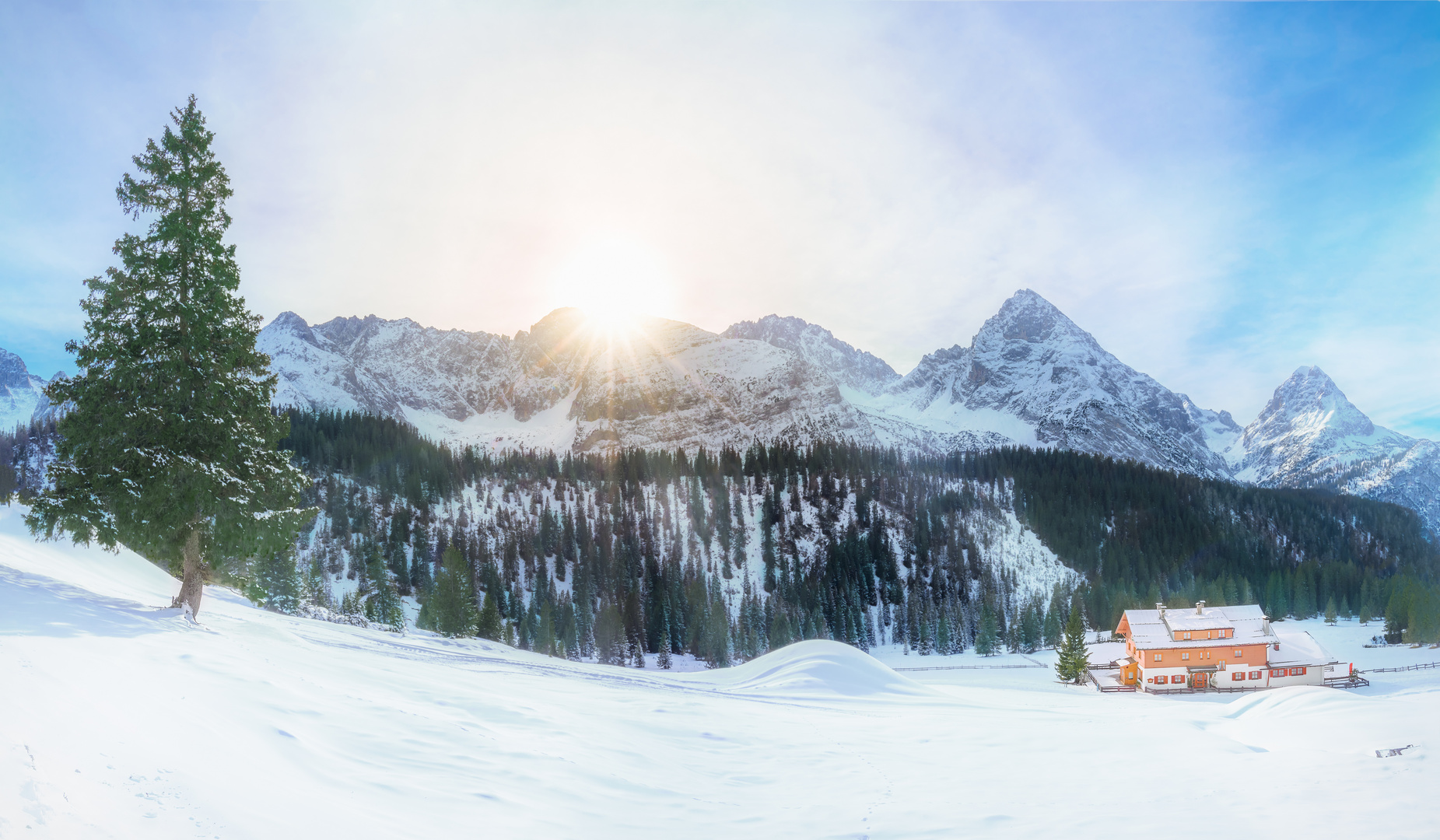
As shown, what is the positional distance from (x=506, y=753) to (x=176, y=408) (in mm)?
14686

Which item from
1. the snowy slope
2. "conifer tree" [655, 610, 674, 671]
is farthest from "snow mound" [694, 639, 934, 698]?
"conifer tree" [655, 610, 674, 671]

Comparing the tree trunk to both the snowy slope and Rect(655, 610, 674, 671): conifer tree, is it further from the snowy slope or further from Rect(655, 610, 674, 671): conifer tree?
Rect(655, 610, 674, 671): conifer tree

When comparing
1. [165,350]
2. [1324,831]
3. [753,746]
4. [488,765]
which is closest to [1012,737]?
[753,746]

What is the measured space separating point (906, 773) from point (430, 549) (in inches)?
4856

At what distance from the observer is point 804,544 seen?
14550 centimetres

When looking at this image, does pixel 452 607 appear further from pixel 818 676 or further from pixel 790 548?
pixel 790 548

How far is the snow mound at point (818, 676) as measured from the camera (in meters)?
31.5

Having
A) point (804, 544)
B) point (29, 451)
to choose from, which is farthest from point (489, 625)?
point (29, 451)

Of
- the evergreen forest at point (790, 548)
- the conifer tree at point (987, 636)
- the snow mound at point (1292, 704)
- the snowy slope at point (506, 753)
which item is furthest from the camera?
→ the evergreen forest at point (790, 548)

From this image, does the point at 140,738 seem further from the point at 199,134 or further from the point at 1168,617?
the point at 1168,617

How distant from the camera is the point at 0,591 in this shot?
568 inches

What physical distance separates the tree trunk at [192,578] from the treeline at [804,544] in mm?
57946

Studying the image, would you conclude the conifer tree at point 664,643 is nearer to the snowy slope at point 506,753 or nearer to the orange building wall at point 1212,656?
the orange building wall at point 1212,656

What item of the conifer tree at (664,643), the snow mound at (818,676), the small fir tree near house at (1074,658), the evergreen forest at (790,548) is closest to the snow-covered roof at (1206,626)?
the small fir tree near house at (1074,658)
